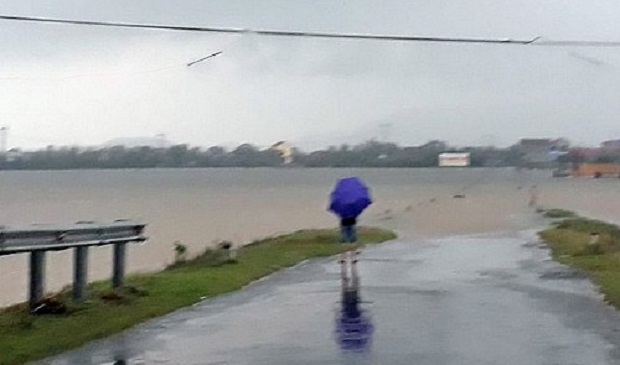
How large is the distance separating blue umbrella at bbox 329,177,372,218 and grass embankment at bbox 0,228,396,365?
2.27 m

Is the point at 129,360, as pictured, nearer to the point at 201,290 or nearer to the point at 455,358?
the point at 455,358

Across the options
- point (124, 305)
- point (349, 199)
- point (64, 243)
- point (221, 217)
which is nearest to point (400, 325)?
point (124, 305)

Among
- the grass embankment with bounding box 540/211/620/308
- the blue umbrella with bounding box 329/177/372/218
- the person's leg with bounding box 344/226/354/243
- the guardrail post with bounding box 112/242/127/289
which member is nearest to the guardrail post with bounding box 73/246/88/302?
the guardrail post with bounding box 112/242/127/289

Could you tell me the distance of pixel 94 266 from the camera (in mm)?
33188

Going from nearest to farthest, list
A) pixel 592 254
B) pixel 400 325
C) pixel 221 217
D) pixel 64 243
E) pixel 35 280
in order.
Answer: pixel 400 325 → pixel 35 280 → pixel 64 243 → pixel 592 254 → pixel 221 217

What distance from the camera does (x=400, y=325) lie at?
1568 cm

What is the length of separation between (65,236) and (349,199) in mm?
5364

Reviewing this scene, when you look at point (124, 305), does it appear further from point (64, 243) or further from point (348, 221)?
point (348, 221)

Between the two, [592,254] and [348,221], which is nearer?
[348,221]

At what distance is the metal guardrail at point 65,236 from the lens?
15383 mm

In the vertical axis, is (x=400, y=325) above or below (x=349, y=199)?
below

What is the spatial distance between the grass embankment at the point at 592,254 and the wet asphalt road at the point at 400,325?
1.37 ft

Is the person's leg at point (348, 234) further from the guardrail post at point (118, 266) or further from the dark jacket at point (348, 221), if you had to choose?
the guardrail post at point (118, 266)

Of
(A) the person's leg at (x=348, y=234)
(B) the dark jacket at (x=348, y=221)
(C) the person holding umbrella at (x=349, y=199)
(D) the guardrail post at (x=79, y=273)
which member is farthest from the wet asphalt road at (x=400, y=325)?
(D) the guardrail post at (x=79, y=273)
